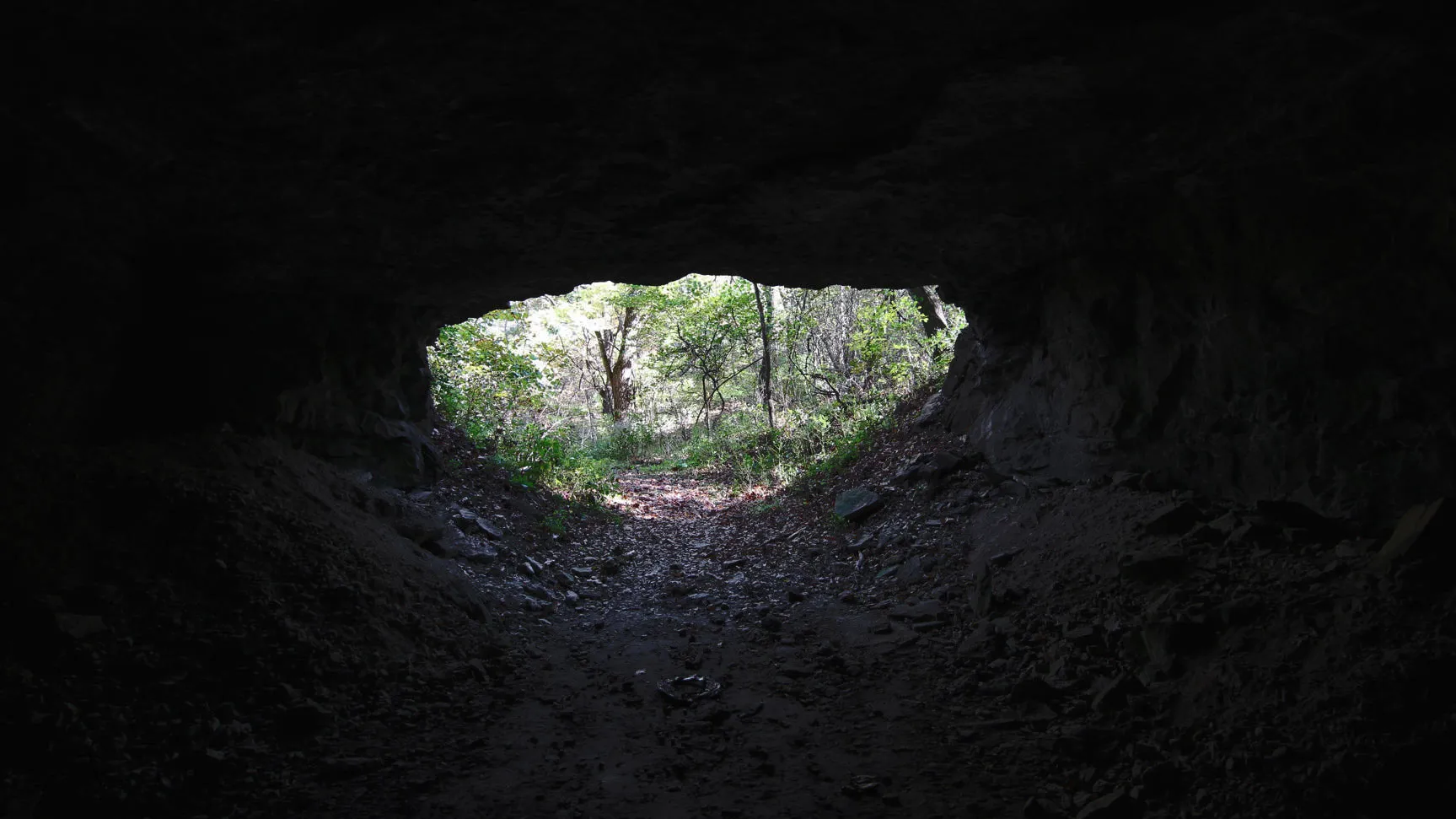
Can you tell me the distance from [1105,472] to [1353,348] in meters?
2.37

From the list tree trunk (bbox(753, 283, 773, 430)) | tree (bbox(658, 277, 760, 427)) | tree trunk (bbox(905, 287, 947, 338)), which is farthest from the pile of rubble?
tree (bbox(658, 277, 760, 427))

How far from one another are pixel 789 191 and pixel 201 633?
4.84 metres

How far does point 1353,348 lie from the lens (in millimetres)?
4441

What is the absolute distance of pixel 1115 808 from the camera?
9.80 feet

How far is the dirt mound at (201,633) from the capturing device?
3244mm

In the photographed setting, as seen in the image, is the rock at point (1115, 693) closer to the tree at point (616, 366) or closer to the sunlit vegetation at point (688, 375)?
the sunlit vegetation at point (688, 375)

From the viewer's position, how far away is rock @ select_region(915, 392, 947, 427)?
33.5ft

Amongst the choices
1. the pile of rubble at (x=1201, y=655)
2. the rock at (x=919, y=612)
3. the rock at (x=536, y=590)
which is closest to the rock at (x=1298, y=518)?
the pile of rubble at (x=1201, y=655)

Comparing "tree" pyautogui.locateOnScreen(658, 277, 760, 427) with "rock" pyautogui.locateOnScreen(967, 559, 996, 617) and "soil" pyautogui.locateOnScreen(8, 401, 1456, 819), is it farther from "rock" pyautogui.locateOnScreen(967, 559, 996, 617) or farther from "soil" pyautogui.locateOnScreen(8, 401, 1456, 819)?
"rock" pyautogui.locateOnScreen(967, 559, 996, 617)

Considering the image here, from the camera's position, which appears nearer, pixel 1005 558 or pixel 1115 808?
pixel 1115 808

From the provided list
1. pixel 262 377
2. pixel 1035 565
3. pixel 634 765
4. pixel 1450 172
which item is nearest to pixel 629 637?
pixel 634 765

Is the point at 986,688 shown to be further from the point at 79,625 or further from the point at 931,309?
the point at 931,309

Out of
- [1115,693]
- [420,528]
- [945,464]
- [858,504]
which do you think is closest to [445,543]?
[420,528]

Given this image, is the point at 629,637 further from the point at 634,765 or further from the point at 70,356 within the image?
the point at 70,356
